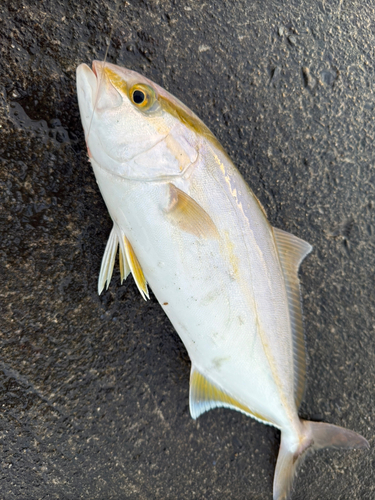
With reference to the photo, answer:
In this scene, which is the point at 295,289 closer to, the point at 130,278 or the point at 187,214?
the point at 187,214

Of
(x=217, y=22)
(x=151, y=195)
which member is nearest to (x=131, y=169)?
(x=151, y=195)

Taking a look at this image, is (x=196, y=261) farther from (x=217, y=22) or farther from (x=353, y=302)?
(x=217, y=22)

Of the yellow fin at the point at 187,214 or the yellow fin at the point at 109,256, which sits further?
the yellow fin at the point at 109,256

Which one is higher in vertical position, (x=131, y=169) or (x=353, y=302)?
(x=131, y=169)

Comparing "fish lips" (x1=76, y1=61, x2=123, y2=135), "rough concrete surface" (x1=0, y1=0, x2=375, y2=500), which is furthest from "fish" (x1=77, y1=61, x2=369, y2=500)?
"rough concrete surface" (x1=0, y1=0, x2=375, y2=500)

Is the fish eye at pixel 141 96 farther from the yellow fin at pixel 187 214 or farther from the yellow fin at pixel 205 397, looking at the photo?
the yellow fin at pixel 205 397

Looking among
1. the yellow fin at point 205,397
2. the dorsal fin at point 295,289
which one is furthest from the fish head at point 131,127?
the yellow fin at point 205,397

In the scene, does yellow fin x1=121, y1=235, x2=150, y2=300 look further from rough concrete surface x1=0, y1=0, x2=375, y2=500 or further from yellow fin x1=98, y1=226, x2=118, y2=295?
rough concrete surface x1=0, y1=0, x2=375, y2=500

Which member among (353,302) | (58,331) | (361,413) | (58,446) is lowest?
(361,413)
